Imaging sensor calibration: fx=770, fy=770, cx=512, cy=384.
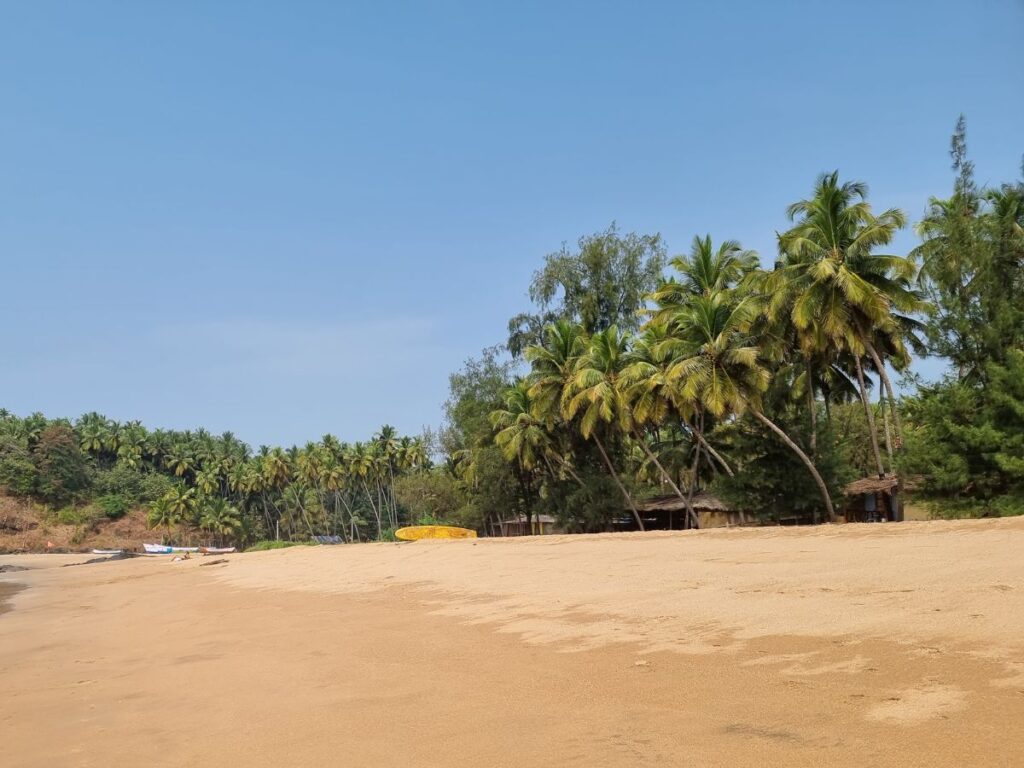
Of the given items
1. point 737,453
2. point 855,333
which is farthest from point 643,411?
point 855,333

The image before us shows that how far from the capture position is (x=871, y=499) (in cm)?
2988

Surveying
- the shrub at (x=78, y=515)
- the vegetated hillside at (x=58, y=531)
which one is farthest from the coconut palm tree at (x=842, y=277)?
the shrub at (x=78, y=515)

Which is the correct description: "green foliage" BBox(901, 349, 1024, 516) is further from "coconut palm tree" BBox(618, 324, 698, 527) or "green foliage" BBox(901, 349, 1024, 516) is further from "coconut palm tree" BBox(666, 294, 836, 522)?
"coconut palm tree" BBox(618, 324, 698, 527)

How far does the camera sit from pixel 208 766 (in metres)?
4.77

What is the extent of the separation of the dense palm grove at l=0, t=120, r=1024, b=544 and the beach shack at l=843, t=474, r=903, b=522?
3.75 ft

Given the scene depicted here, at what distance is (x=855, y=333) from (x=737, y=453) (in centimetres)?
677

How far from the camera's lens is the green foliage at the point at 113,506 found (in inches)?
3346

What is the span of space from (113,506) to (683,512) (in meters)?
71.5

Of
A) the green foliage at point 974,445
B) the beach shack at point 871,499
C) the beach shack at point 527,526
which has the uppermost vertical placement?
the green foliage at point 974,445

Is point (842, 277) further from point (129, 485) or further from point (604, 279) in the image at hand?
point (129, 485)

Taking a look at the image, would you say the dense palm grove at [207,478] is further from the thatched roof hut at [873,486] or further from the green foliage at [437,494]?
the thatched roof hut at [873,486]

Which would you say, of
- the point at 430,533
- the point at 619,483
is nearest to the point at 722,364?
the point at 619,483

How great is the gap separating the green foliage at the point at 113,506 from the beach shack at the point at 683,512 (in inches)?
2713

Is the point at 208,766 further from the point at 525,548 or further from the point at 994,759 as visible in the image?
the point at 525,548
